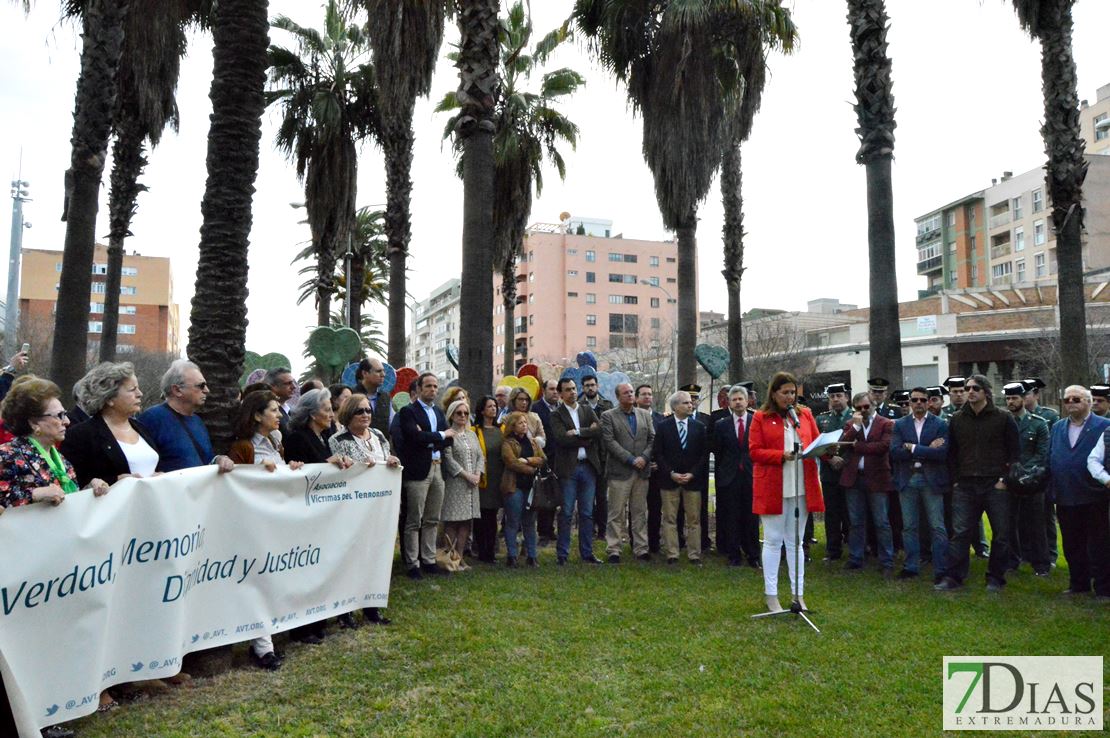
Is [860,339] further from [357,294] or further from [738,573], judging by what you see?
[738,573]

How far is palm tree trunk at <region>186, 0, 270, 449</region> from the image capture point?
693 cm

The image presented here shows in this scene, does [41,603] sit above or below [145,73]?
below

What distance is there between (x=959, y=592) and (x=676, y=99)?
406 inches

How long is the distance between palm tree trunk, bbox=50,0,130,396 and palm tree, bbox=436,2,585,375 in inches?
408

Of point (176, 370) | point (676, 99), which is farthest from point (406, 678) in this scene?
point (676, 99)

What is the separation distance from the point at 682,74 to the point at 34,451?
13322 millimetres

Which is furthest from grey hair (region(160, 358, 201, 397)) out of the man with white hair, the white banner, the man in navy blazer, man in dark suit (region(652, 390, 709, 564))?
the man in navy blazer

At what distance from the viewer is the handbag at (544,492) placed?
9.72 meters

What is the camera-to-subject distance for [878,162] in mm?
11305

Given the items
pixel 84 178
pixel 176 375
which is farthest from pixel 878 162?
pixel 84 178

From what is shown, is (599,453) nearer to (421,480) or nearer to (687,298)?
(421,480)

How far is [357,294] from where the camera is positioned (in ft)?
102

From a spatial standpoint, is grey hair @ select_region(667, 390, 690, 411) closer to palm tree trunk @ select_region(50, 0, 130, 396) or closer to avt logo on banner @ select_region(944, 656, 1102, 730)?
avt logo on banner @ select_region(944, 656, 1102, 730)

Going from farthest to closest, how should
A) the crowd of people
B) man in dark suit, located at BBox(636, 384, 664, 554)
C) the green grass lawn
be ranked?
man in dark suit, located at BBox(636, 384, 664, 554) → the crowd of people → the green grass lawn
